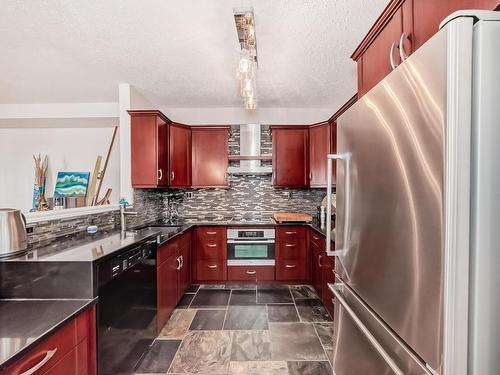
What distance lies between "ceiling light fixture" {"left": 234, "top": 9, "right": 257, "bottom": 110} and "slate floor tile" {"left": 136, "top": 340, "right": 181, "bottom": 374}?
87.9 inches

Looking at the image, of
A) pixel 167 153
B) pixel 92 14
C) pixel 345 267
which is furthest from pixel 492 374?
pixel 167 153

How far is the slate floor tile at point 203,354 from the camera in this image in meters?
1.85

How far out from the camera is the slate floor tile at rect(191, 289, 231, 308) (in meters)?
2.83

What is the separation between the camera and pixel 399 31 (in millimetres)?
1131

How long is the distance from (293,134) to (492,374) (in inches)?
128

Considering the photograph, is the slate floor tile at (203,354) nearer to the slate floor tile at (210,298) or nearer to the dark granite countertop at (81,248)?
the slate floor tile at (210,298)

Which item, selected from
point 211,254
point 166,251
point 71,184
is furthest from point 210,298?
point 71,184

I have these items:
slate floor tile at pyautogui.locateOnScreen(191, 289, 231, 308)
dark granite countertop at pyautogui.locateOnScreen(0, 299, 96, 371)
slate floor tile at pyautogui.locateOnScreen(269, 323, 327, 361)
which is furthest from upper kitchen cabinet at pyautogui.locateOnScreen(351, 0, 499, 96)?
slate floor tile at pyautogui.locateOnScreen(191, 289, 231, 308)

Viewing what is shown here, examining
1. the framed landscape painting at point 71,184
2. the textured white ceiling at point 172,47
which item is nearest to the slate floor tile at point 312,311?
the textured white ceiling at point 172,47

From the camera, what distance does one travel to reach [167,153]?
10.5ft

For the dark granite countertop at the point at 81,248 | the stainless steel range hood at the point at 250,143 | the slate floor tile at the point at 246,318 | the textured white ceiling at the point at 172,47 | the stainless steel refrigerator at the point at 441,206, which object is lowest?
the slate floor tile at the point at 246,318

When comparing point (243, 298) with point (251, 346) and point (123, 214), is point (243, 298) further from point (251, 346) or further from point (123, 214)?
point (123, 214)

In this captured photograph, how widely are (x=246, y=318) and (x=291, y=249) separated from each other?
3.72ft

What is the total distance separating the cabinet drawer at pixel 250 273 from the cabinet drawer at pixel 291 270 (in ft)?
0.31
